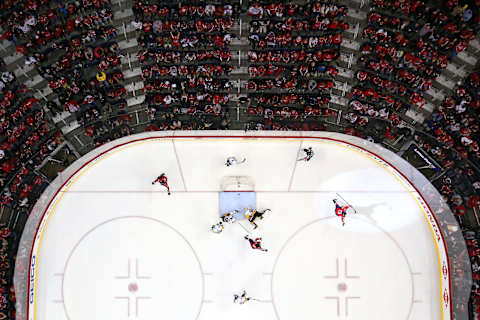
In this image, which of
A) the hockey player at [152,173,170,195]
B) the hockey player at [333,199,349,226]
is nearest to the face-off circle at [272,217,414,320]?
the hockey player at [333,199,349,226]

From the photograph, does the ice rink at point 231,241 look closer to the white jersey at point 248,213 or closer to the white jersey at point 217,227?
the white jersey at point 217,227

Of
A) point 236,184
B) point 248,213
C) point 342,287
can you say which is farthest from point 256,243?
point 342,287

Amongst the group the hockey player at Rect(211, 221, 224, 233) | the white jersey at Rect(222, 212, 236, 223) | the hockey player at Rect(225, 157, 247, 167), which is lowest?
the hockey player at Rect(211, 221, 224, 233)

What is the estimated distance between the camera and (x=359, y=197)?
551 inches

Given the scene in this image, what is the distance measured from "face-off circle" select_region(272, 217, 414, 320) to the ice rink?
38 millimetres

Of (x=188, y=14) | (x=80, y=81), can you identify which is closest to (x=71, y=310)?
(x=80, y=81)

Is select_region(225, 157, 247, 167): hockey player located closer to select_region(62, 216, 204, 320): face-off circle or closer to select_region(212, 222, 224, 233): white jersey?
select_region(212, 222, 224, 233): white jersey

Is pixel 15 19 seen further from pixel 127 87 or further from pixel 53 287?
pixel 53 287

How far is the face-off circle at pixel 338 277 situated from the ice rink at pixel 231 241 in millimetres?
38

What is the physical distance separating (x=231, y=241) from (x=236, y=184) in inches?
85.4

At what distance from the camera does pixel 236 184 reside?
45.4ft

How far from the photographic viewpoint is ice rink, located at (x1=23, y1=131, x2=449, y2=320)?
13.6 m

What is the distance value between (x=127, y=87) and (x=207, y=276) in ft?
26.9

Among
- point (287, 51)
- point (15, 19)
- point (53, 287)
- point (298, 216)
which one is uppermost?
point (15, 19)
